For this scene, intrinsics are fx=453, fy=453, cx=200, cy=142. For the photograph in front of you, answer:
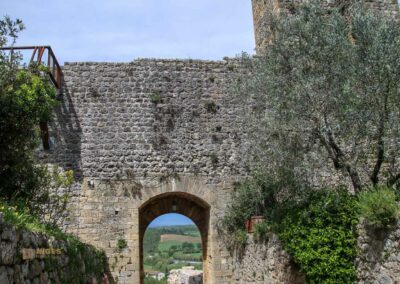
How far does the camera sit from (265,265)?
10172 mm

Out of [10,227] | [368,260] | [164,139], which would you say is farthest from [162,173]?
[10,227]

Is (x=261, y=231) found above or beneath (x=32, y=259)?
above

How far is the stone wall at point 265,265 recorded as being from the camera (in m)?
9.05

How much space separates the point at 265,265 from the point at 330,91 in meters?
4.10

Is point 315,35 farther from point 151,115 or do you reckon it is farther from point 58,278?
point 58,278

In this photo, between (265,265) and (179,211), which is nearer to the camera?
(265,265)

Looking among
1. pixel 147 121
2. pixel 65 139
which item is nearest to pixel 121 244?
pixel 65 139

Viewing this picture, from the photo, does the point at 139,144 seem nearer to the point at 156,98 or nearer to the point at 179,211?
the point at 156,98

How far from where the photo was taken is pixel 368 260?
7199 millimetres

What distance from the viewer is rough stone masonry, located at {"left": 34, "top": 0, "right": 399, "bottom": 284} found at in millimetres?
12523

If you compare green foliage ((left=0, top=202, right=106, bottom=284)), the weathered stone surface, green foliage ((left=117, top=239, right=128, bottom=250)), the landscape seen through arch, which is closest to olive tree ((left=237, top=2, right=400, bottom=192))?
green foliage ((left=0, top=202, right=106, bottom=284))

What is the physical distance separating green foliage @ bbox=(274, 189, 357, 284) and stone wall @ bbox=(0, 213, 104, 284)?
4.06 metres

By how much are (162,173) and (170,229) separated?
3200 inches

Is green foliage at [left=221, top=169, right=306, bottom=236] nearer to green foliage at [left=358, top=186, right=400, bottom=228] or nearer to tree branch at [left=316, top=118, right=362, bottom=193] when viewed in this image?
tree branch at [left=316, top=118, right=362, bottom=193]
